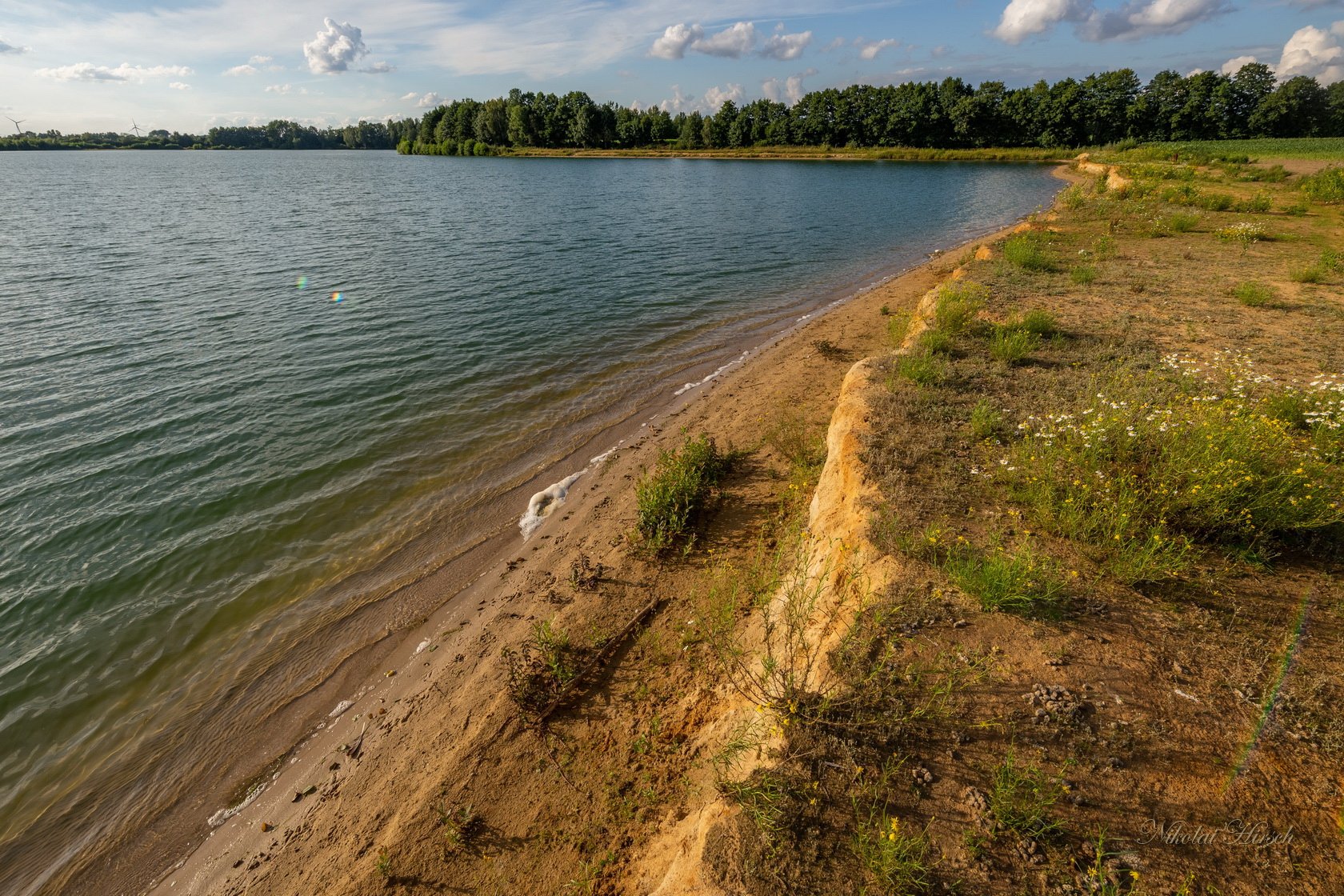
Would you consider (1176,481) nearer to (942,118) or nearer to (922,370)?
(922,370)

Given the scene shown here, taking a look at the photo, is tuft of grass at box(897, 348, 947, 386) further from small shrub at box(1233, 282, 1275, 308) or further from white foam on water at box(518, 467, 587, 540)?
small shrub at box(1233, 282, 1275, 308)

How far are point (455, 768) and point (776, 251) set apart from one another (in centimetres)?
3030

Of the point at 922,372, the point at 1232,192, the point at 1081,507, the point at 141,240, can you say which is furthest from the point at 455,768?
the point at 1232,192

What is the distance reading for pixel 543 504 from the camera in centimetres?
1042

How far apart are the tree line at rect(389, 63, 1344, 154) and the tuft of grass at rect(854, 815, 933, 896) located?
418 ft

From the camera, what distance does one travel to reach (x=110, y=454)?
36.4ft

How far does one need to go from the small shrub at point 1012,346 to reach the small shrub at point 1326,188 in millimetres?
34466

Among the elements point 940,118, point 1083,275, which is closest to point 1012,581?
point 1083,275

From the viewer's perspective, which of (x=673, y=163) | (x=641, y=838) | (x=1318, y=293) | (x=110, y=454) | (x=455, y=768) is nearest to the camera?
(x=641, y=838)

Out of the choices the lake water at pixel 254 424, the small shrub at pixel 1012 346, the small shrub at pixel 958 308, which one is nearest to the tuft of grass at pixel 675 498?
the lake water at pixel 254 424

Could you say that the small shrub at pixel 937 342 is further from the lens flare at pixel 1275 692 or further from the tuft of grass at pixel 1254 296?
the tuft of grass at pixel 1254 296

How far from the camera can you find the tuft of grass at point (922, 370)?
31.9 feet

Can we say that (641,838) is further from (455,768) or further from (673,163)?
(673,163)

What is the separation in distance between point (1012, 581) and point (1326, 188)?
43.1 meters
